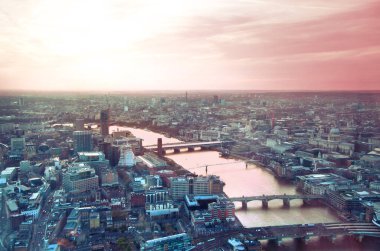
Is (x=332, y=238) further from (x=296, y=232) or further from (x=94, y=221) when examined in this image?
(x=94, y=221)

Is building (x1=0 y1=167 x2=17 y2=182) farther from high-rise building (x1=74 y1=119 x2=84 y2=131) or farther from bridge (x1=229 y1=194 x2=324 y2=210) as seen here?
bridge (x1=229 y1=194 x2=324 y2=210)

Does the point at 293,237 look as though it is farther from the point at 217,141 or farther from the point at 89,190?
the point at 217,141

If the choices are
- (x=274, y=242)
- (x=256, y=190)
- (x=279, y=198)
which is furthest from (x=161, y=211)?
(x=256, y=190)

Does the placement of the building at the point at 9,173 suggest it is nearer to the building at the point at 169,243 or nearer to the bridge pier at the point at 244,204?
the building at the point at 169,243

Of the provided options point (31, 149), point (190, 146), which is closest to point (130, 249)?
point (31, 149)

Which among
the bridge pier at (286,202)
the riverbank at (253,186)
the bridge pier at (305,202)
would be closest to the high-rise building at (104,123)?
the riverbank at (253,186)

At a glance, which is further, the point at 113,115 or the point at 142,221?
the point at 113,115
